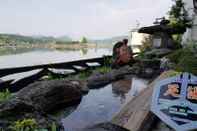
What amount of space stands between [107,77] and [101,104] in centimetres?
340

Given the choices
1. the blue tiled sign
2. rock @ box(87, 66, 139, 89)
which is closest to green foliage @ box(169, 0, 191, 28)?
rock @ box(87, 66, 139, 89)

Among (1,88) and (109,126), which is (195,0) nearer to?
(1,88)

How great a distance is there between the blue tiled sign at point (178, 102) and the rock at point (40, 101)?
1960 mm

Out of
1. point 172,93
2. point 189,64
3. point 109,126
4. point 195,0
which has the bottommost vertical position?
point 109,126

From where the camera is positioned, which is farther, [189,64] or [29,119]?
[29,119]

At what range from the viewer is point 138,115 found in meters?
5.69

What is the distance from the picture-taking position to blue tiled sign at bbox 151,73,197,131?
4406mm

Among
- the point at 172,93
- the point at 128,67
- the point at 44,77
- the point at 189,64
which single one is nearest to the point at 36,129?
the point at 172,93

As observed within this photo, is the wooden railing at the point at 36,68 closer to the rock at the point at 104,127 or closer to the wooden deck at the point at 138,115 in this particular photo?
the rock at the point at 104,127

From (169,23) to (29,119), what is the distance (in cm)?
1210

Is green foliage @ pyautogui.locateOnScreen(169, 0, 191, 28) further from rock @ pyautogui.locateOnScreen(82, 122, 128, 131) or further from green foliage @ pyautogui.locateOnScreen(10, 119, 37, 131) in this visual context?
green foliage @ pyautogui.locateOnScreen(10, 119, 37, 131)

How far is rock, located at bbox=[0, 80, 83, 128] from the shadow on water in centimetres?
41

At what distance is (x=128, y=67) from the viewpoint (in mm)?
13094

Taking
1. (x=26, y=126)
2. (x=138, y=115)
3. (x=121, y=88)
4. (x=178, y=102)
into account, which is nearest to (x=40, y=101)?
(x=26, y=126)
